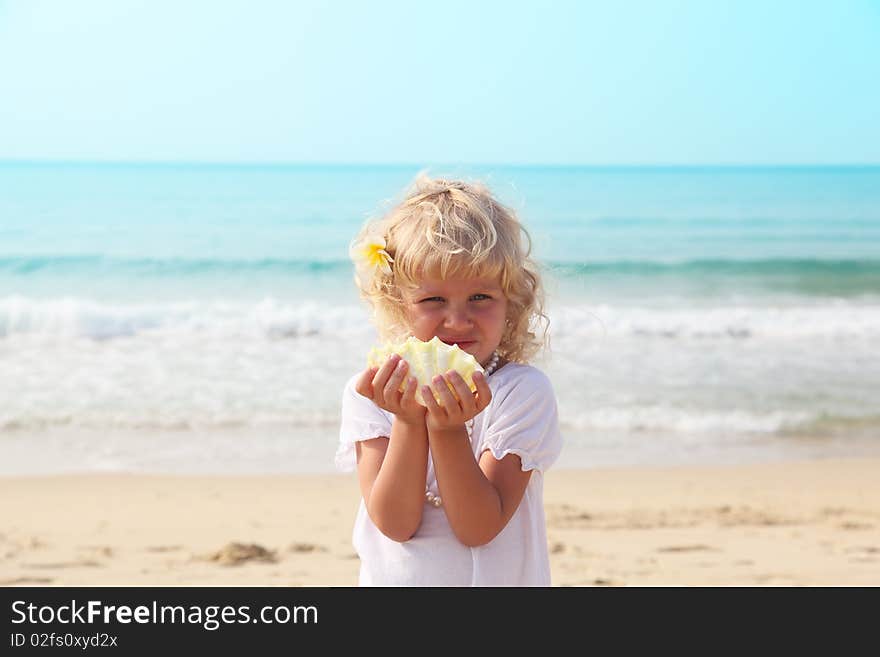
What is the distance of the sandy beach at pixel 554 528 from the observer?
5.41m

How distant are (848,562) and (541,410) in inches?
156

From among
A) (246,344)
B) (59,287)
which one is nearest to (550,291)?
(246,344)

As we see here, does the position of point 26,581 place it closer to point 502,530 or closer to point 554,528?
point 554,528

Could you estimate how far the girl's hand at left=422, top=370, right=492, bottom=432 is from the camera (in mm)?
2057

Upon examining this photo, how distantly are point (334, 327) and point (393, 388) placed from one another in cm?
1084

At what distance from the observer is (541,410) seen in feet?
7.62

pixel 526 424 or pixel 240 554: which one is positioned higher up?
pixel 240 554

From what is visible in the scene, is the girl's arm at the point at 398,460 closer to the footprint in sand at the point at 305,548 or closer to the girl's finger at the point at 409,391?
the girl's finger at the point at 409,391

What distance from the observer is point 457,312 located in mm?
2336

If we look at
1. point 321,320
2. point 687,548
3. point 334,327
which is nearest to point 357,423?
point 687,548

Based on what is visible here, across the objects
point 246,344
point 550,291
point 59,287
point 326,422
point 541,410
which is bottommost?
point 541,410

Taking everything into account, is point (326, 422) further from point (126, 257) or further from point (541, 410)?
point (126, 257)

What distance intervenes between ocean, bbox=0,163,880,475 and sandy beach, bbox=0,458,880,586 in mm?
394

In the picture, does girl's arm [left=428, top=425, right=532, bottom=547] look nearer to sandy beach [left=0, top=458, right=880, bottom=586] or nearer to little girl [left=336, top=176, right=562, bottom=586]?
little girl [left=336, top=176, right=562, bottom=586]
